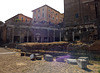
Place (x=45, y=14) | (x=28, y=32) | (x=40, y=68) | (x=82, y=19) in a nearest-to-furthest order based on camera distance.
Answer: (x=40, y=68) < (x=82, y=19) < (x=28, y=32) < (x=45, y=14)

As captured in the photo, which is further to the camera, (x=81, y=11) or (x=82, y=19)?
(x=81, y=11)

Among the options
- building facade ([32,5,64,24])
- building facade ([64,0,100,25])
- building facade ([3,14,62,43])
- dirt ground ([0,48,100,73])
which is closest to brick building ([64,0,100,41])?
building facade ([64,0,100,25])

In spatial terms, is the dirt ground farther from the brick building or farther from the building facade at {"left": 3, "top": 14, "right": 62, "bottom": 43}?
the building facade at {"left": 3, "top": 14, "right": 62, "bottom": 43}

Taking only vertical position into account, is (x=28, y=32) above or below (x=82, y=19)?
below

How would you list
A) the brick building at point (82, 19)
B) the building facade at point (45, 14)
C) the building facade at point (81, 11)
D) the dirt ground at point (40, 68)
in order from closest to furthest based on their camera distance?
the dirt ground at point (40, 68), the brick building at point (82, 19), the building facade at point (81, 11), the building facade at point (45, 14)

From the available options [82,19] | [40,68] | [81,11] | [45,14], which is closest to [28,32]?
[45,14]

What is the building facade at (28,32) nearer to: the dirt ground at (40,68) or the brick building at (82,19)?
the brick building at (82,19)

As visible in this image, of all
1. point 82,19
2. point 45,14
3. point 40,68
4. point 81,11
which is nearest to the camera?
point 40,68

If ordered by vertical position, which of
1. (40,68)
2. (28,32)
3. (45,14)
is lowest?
(40,68)

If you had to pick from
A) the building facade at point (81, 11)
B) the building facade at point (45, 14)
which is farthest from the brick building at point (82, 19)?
the building facade at point (45, 14)

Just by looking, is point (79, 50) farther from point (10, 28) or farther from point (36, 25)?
point (10, 28)

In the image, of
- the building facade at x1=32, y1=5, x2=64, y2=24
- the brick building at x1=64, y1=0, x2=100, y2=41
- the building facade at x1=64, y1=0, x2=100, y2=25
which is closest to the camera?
the brick building at x1=64, y1=0, x2=100, y2=41

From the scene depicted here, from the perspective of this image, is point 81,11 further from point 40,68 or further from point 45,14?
point 40,68

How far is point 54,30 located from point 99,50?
18.9 meters
